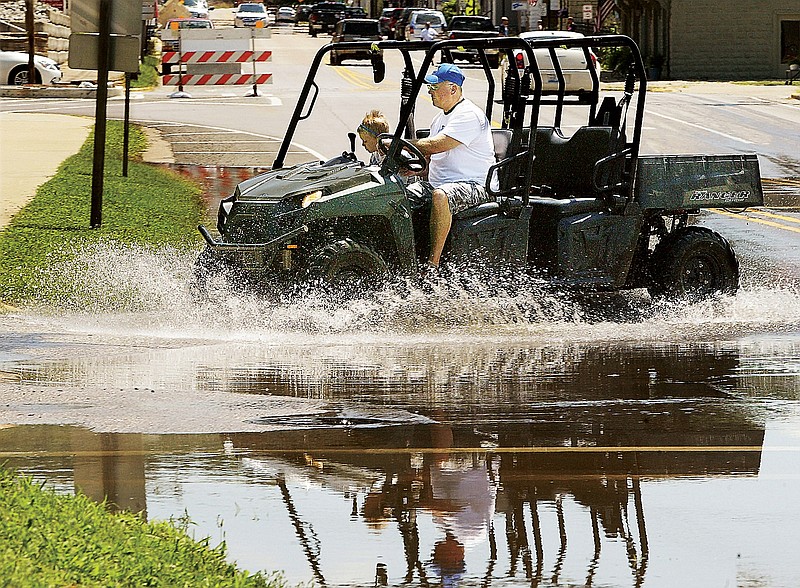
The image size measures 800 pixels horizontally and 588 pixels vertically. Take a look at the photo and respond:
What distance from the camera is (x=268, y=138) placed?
27359 millimetres

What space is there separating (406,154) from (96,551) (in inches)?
247

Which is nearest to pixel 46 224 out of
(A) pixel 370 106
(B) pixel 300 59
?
(A) pixel 370 106

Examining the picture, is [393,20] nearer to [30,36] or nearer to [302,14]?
[302,14]

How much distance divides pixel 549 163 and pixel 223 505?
245 inches

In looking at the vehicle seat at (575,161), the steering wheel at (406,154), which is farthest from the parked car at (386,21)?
the steering wheel at (406,154)

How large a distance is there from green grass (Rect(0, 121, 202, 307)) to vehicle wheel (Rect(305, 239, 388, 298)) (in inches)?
86.9

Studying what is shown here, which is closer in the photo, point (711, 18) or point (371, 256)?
point (371, 256)

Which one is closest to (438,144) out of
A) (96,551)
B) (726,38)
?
(96,551)

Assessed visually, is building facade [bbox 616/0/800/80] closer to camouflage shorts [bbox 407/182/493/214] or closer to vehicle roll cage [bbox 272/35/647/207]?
vehicle roll cage [bbox 272/35/647/207]

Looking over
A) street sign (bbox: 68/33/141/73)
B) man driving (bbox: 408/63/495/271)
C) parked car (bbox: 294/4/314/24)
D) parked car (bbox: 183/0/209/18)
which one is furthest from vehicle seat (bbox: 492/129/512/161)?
parked car (bbox: 294/4/314/24)

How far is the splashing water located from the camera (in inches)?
393

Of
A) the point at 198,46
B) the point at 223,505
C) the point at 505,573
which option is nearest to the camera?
the point at 505,573

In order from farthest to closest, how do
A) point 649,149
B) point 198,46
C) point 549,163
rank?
point 198,46 < point 649,149 < point 549,163

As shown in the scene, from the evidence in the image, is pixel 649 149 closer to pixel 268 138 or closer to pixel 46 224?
pixel 268 138
